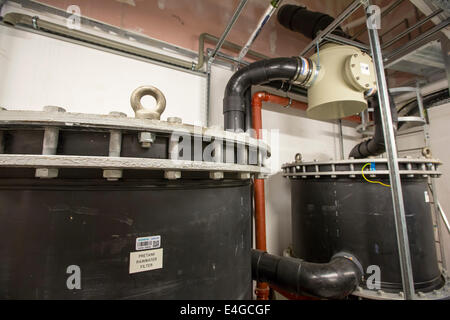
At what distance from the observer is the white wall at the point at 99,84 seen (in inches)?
34.4

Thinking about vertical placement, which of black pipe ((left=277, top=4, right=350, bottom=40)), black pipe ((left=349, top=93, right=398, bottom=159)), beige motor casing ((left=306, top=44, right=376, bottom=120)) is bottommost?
black pipe ((left=349, top=93, right=398, bottom=159))

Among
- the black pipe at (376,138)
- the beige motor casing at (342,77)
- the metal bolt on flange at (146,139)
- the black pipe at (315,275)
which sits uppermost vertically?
the beige motor casing at (342,77)

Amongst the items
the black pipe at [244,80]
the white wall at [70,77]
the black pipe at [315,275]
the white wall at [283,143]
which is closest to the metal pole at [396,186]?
the black pipe at [315,275]

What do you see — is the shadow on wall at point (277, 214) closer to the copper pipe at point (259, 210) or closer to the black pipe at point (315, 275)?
the copper pipe at point (259, 210)

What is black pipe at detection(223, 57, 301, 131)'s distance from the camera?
1.04 metres

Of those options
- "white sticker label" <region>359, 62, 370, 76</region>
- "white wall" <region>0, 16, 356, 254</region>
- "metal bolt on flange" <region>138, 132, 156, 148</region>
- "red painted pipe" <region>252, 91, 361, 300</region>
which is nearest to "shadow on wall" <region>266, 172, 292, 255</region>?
"white wall" <region>0, 16, 356, 254</region>

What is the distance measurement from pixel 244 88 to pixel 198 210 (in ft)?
2.86

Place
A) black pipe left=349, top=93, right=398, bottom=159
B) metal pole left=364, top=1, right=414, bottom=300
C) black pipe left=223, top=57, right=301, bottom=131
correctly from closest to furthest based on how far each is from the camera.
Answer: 1. metal pole left=364, top=1, right=414, bottom=300
2. black pipe left=223, top=57, right=301, bottom=131
3. black pipe left=349, top=93, right=398, bottom=159

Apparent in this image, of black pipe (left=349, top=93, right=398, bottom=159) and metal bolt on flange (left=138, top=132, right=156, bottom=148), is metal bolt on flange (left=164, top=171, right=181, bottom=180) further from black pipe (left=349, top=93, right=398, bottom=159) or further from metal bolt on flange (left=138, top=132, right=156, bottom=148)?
black pipe (left=349, top=93, right=398, bottom=159)

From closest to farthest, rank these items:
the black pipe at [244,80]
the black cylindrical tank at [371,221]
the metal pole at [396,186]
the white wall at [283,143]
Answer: the metal pole at [396,186], the black cylindrical tank at [371,221], the black pipe at [244,80], the white wall at [283,143]

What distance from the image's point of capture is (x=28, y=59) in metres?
0.89

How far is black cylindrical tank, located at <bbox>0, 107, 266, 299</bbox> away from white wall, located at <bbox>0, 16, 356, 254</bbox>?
0.79 metres

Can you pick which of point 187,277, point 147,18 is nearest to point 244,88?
point 147,18

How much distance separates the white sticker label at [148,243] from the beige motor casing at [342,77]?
1061mm
